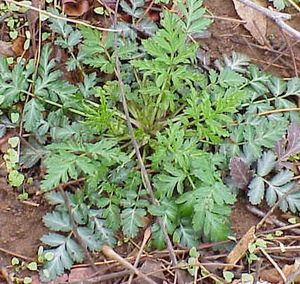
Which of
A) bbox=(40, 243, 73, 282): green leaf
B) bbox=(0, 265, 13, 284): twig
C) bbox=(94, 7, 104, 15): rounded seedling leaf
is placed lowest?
bbox=(0, 265, 13, 284): twig

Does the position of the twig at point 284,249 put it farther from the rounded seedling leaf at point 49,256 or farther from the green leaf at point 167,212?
the rounded seedling leaf at point 49,256

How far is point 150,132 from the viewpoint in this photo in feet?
7.97

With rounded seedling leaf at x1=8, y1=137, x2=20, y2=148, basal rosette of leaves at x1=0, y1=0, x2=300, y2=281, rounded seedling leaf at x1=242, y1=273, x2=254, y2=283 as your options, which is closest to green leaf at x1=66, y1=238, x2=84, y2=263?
basal rosette of leaves at x1=0, y1=0, x2=300, y2=281

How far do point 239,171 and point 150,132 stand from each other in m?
0.34

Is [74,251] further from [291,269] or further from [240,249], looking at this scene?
[291,269]

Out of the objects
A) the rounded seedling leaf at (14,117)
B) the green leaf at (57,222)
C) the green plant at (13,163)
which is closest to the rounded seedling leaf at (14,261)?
the green leaf at (57,222)

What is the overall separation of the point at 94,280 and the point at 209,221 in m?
0.40

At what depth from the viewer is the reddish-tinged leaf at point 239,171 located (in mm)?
2328

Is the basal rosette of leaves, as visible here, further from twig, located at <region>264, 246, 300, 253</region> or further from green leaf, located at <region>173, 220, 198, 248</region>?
twig, located at <region>264, 246, 300, 253</region>

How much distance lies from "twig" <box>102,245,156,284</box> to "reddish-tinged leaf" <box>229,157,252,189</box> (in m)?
0.45

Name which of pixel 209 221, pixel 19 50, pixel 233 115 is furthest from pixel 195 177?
pixel 19 50

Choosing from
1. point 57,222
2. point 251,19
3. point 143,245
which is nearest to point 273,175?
point 143,245

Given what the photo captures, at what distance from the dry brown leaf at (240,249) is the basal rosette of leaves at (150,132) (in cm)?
6

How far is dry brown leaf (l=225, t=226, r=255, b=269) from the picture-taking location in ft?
7.36
